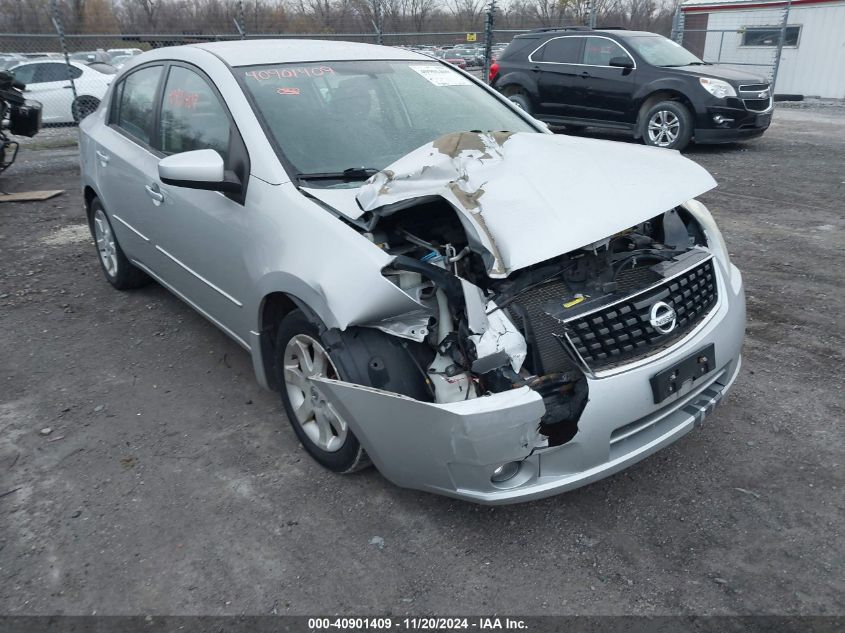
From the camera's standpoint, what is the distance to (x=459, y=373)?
2.51m

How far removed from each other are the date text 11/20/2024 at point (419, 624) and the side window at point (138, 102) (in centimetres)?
308

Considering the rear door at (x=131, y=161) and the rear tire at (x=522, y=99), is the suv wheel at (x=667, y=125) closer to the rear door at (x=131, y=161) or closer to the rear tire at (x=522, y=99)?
the rear tire at (x=522, y=99)

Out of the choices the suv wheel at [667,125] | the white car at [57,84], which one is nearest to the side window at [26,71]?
the white car at [57,84]

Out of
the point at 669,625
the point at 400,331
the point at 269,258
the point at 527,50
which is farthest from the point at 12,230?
the point at 527,50

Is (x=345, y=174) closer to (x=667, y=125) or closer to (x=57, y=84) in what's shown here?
(x=667, y=125)

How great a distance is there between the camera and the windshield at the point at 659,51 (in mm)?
Result: 10461

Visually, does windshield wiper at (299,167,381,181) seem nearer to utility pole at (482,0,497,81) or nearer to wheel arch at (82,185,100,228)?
wheel arch at (82,185,100,228)

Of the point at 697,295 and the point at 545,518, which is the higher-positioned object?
the point at 697,295

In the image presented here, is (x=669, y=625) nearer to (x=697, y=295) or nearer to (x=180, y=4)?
(x=697, y=295)

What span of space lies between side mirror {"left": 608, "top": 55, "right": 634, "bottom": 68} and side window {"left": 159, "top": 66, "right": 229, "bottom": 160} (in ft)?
27.1

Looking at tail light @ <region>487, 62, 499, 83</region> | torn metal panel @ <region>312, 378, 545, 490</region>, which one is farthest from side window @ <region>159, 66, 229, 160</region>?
tail light @ <region>487, 62, 499, 83</region>

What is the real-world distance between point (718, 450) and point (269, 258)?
2.22m

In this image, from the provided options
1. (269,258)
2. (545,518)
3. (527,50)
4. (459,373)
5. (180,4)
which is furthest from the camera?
(180,4)

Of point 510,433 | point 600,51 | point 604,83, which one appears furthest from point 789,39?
point 510,433
